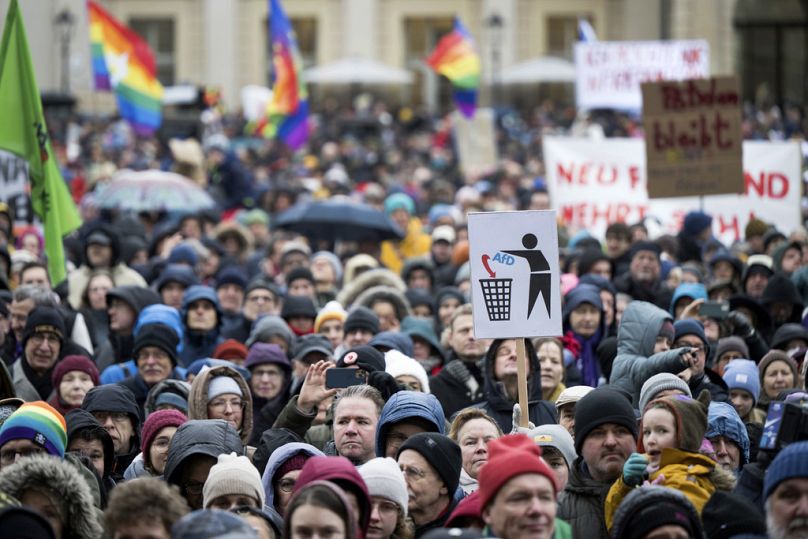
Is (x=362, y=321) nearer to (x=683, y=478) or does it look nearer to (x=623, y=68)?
(x=683, y=478)

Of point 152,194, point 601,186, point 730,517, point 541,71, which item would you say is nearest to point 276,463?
point 730,517

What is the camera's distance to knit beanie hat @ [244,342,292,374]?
8922 millimetres

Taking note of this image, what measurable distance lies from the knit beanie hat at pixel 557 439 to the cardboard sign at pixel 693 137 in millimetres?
6570

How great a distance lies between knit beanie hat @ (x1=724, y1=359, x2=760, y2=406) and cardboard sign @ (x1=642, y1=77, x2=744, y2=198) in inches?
191

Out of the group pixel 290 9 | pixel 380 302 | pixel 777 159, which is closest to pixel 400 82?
pixel 290 9

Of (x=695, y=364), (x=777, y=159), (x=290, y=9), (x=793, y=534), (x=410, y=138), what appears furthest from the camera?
(x=290, y=9)

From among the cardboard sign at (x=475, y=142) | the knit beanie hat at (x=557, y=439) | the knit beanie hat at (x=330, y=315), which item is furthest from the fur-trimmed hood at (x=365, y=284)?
the cardboard sign at (x=475, y=142)

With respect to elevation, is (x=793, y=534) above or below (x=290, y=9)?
below

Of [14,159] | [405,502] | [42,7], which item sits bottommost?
[405,502]

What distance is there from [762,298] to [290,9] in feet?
125

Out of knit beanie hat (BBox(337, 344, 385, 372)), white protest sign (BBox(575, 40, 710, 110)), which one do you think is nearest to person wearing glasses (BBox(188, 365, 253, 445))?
knit beanie hat (BBox(337, 344, 385, 372))

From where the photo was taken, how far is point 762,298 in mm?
10562

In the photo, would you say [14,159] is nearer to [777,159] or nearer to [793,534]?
[777,159]

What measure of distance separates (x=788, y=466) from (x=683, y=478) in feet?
2.04
